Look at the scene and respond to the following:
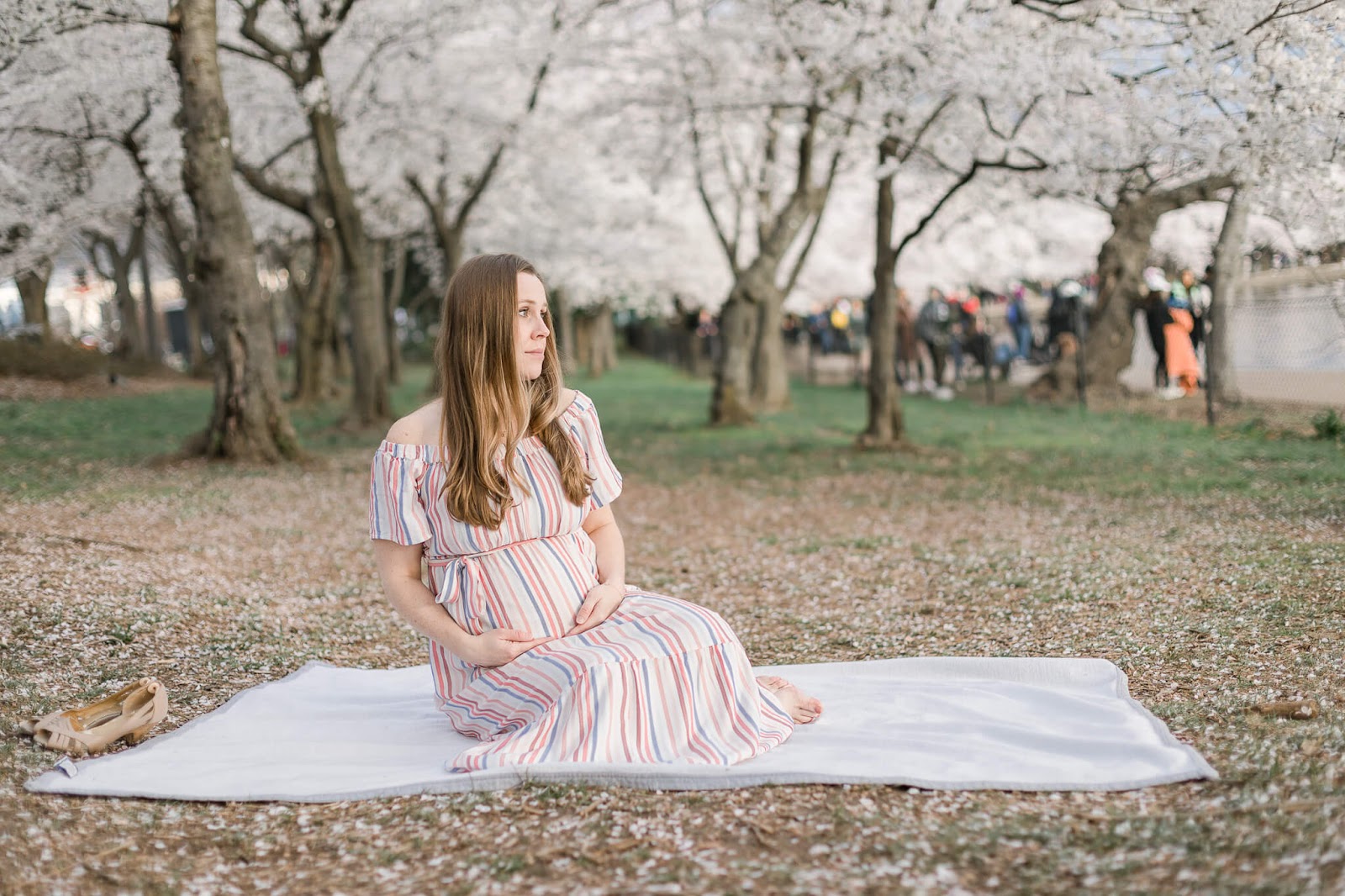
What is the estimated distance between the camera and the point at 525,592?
3.98 metres

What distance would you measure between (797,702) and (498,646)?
3.45 feet

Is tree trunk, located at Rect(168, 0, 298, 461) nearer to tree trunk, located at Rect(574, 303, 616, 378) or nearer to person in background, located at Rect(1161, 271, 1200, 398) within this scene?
person in background, located at Rect(1161, 271, 1200, 398)

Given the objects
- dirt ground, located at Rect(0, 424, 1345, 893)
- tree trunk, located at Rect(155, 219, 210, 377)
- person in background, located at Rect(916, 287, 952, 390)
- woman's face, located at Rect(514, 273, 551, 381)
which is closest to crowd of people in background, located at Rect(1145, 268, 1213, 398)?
person in background, located at Rect(916, 287, 952, 390)

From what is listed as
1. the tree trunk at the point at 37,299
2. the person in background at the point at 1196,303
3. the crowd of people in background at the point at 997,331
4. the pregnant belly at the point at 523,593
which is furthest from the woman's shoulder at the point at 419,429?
the tree trunk at the point at 37,299

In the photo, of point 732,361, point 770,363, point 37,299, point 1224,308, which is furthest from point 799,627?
point 37,299

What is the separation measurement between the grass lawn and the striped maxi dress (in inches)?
9.0

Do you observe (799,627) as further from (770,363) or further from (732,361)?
(770,363)

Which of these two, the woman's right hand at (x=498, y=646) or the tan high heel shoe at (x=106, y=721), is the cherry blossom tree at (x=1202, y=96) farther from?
the tan high heel shoe at (x=106, y=721)

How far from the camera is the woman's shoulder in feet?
13.2

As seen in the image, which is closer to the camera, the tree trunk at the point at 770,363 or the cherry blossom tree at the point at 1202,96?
the cherry blossom tree at the point at 1202,96

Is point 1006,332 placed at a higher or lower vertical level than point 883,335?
higher

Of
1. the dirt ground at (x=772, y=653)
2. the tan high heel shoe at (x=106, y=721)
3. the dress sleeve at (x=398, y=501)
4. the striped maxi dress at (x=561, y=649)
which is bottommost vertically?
the dirt ground at (x=772, y=653)

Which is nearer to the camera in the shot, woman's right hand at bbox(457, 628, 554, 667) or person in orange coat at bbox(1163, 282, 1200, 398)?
woman's right hand at bbox(457, 628, 554, 667)

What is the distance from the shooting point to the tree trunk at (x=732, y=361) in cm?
1667
